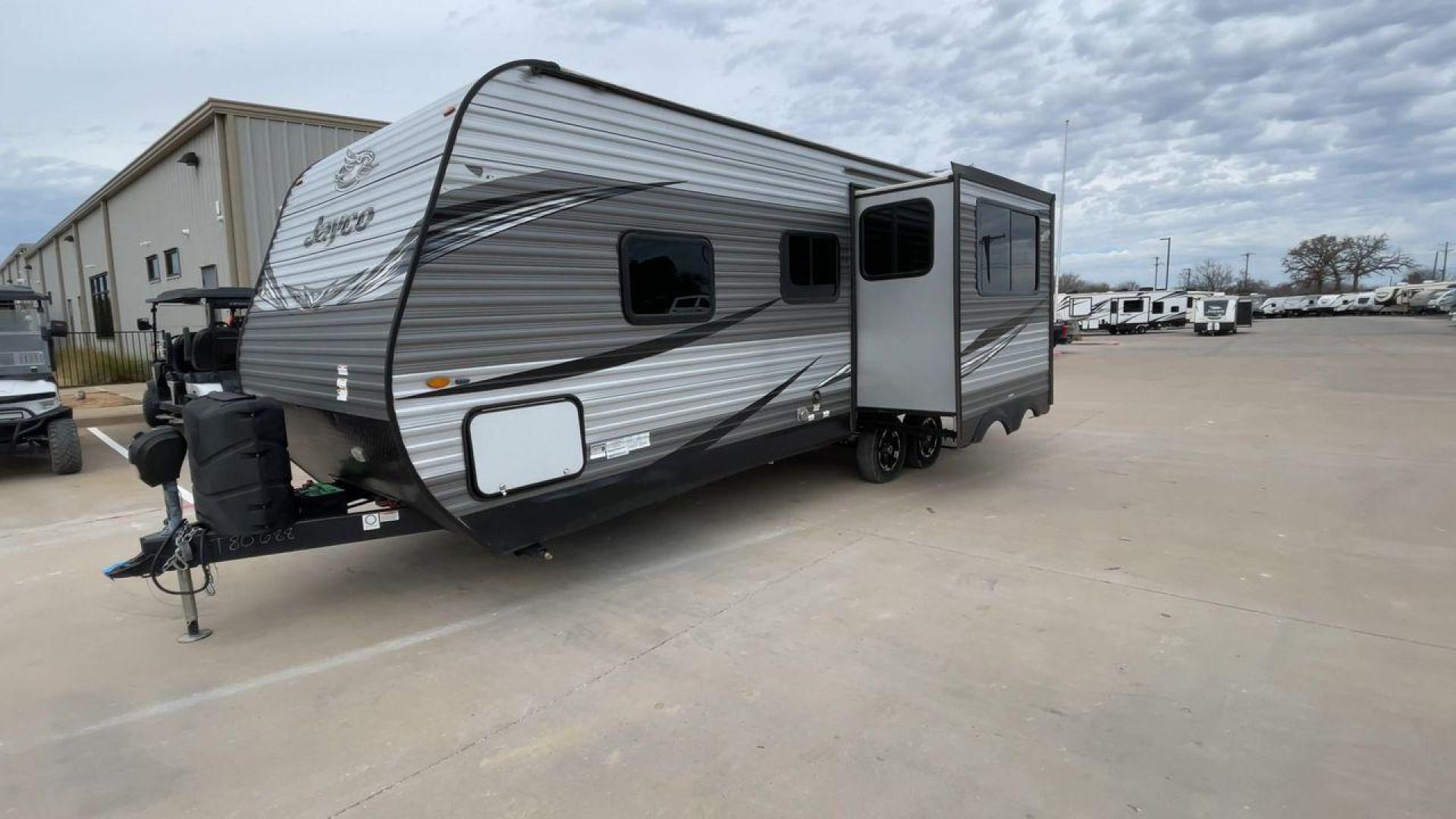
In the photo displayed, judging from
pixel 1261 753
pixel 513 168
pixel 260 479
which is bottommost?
pixel 1261 753

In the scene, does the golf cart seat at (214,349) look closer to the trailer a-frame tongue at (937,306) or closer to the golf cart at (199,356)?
the golf cart at (199,356)

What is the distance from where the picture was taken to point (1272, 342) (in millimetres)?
28156

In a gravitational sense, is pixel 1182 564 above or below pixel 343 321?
below

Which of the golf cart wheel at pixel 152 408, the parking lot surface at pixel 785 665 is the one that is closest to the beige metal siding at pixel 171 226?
the golf cart wheel at pixel 152 408

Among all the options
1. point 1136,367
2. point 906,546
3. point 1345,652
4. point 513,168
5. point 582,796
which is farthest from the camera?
point 1136,367

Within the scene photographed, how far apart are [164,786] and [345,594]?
1806 mm

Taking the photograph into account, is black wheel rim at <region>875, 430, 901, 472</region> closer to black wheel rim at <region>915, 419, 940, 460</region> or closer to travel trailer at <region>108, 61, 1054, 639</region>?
black wheel rim at <region>915, 419, 940, 460</region>

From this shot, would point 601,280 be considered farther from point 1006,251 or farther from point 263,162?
point 263,162

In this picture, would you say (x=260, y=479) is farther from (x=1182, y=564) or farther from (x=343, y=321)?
(x=1182, y=564)

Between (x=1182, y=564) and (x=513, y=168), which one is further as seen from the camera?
(x=1182, y=564)

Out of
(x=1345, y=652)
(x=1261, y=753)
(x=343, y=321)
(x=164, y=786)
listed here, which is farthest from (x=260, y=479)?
(x=1345, y=652)

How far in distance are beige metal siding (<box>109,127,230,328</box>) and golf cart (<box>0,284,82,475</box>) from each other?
19.4 ft

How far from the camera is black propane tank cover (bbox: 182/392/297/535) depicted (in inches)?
143

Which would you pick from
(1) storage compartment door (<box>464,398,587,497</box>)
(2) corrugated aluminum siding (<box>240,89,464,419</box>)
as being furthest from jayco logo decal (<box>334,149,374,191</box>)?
(1) storage compartment door (<box>464,398,587,497</box>)
